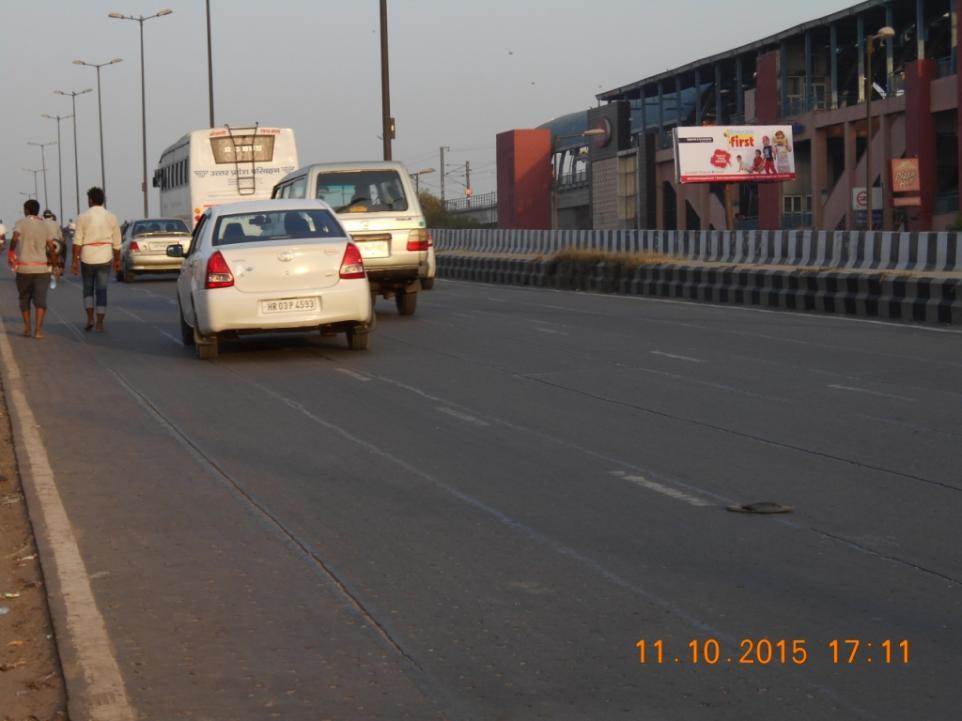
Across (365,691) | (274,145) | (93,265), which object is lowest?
(365,691)

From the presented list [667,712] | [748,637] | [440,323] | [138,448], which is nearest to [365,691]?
[667,712]

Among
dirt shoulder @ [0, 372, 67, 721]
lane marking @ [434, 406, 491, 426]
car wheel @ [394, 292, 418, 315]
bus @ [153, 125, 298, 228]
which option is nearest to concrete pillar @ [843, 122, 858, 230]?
bus @ [153, 125, 298, 228]

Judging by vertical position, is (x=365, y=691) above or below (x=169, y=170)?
below

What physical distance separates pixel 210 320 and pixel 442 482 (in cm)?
756

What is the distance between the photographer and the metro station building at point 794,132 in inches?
2293

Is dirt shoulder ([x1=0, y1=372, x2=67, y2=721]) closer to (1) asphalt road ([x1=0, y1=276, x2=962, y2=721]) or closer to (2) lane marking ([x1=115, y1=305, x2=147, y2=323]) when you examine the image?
(1) asphalt road ([x1=0, y1=276, x2=962, y2=721])

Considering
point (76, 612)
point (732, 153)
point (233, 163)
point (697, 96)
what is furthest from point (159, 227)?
point (697, 96)

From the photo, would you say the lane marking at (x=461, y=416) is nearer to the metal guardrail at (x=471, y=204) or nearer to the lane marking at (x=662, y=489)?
the lane marking at (x=662, y=489)

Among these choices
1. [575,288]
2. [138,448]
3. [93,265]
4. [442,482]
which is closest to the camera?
[442,482]

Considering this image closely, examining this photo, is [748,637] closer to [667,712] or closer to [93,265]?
[667,712]

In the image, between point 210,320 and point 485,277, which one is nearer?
point 210,320

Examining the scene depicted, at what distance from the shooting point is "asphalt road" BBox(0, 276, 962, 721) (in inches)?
204

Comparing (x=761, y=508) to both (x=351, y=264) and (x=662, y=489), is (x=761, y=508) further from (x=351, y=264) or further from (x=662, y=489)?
(x=351, y=264)

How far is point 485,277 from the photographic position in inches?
A: 1592
